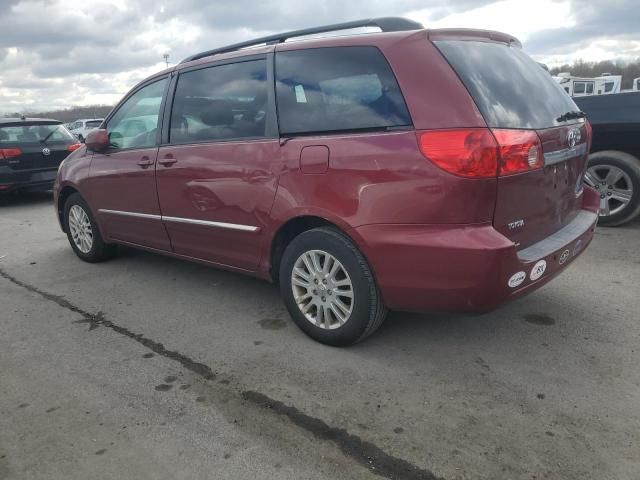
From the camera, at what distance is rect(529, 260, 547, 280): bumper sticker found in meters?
2.78

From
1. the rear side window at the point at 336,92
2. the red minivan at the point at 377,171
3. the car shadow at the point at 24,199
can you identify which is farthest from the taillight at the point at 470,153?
the car shadow at the point at 24,199

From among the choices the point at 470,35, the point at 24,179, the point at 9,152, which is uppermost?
the point at 470,35

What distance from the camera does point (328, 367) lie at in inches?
118

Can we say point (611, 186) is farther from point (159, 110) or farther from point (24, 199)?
point (24, 199)

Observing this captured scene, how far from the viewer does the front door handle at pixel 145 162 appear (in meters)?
4.12

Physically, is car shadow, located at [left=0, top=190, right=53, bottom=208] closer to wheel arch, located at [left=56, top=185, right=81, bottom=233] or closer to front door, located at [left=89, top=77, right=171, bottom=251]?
wheel arch, located at [left=56, top=185, right=81, bottom=233]

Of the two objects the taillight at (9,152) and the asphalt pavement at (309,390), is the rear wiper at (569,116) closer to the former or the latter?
the asphalt pavement at (309,390)

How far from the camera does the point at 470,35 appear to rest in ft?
9.83

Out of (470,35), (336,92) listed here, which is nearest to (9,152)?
(336,92)

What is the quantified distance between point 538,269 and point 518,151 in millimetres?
632

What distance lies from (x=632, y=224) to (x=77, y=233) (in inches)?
224

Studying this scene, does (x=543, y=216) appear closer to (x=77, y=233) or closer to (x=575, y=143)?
(x=575, y=143)

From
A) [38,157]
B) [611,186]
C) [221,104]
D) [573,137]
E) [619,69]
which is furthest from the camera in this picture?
[619,69]

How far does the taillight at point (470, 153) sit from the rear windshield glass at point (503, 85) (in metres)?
0.11
